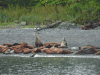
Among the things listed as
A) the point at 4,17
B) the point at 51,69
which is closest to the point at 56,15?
the point at 4,17

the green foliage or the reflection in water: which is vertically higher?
the green foliage

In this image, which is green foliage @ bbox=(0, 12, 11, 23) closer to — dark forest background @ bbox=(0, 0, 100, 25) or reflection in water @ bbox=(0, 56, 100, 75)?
dark forest background @ bbox=(0, 0, 100, 25)

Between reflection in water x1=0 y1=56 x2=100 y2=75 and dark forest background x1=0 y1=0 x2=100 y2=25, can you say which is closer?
reflection in water x1=0 y1=56 x2=100 y2=75

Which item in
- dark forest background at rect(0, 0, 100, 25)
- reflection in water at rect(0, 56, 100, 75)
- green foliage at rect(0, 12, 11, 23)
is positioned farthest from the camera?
green foliage at rect(0, 12, 11, 23)

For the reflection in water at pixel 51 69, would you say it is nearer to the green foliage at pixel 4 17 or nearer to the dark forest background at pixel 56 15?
the dark forest background at pixel 56 15

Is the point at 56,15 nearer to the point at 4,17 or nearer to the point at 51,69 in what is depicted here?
the point at 4,17

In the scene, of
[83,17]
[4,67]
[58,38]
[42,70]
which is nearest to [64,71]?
[42,70]

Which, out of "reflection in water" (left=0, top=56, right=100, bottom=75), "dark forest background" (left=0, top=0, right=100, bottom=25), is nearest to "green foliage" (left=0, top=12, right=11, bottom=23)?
"dark forest background" (left=0, top=0, right=100, bottom=25)

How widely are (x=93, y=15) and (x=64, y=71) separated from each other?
10.6 m

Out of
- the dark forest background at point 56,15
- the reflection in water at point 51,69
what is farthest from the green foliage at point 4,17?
the reflection in water at point 51,69

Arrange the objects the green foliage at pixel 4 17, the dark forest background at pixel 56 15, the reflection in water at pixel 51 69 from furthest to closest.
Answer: the green foliage at pixel 4 17, the dark forest background at pixel 56 15, the reflection in water at pixel 51 69

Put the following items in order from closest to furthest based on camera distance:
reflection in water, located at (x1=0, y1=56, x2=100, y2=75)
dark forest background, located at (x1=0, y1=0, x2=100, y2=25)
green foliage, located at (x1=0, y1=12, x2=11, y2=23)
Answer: reflection in water, located at (x1=0, y1=56, x2=100, y2=75) → dark forest background, located at (x1=0, y1=0, x2=100, y2=25) → green foliage, located at (x1=0, y1=12, x2=11, y2=23)

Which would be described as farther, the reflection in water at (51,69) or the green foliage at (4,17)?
the green foliage at (4,17)

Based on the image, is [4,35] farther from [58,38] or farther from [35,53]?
[35,53]
